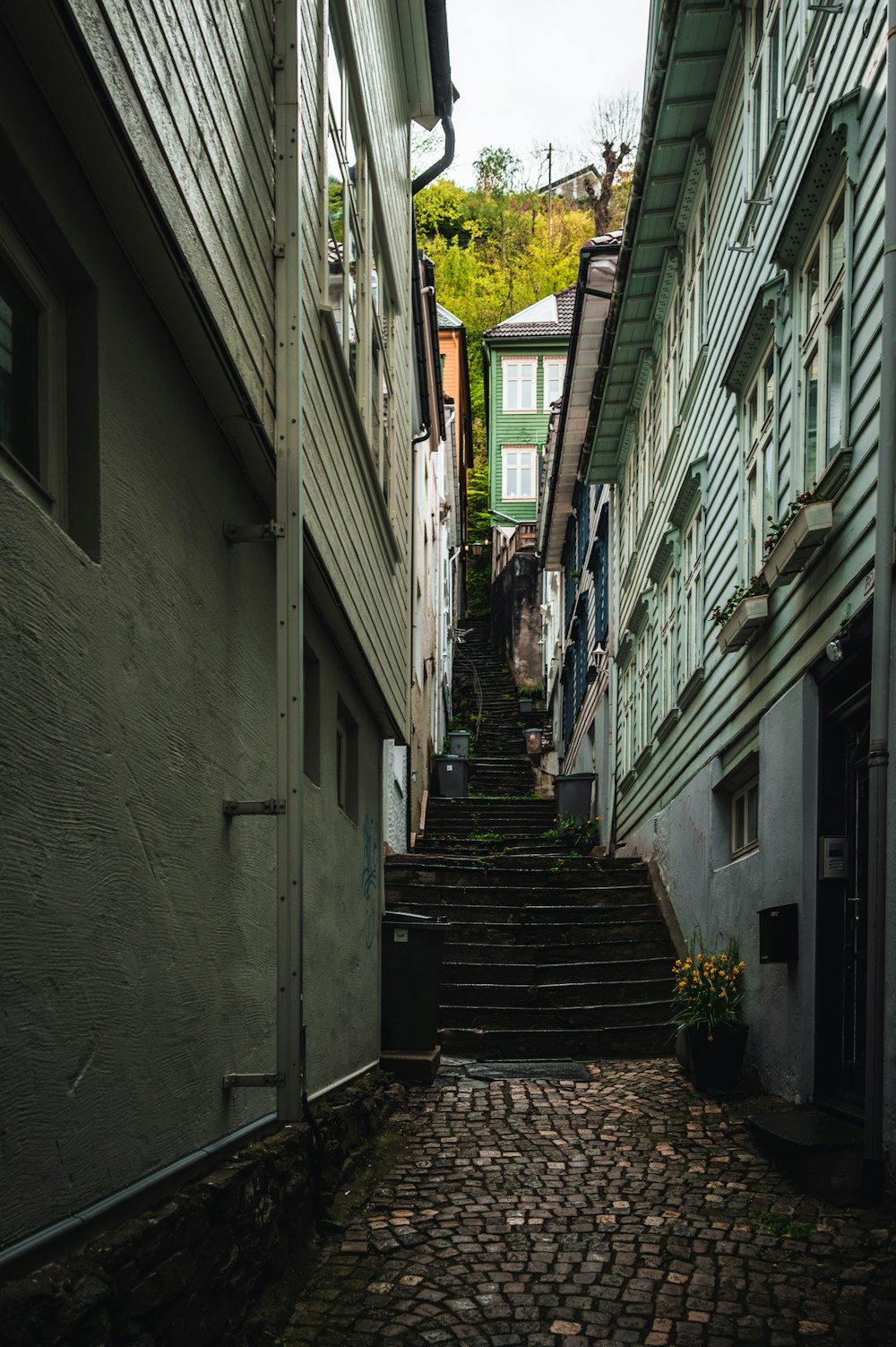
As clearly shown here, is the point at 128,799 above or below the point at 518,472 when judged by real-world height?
below

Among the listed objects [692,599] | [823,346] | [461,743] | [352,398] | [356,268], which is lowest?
[461,743]

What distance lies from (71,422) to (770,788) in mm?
5366

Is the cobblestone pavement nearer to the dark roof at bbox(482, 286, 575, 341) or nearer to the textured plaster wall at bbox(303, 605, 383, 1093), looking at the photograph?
the textured plaster wall at bbox(303, 605, 383, 1093)

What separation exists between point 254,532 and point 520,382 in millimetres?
36893

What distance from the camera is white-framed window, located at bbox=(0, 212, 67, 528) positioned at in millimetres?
2746

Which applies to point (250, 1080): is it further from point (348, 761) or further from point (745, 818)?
point (745, 818)

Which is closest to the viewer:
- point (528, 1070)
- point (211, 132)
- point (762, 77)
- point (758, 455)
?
point (211, 132)

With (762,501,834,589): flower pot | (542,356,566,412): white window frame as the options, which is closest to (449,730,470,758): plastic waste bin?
(542,356,566,412): white window frame

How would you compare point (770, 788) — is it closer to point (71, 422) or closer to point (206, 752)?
point (206, 752)

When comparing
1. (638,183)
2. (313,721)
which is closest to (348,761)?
(313,721)

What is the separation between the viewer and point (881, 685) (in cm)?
530

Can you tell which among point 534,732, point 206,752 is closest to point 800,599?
point 206,752

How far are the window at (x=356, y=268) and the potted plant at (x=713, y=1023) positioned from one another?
12.2ft

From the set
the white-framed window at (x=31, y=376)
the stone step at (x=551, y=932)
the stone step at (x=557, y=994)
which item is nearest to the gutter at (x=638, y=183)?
the stone step at (x=551, y=932)
